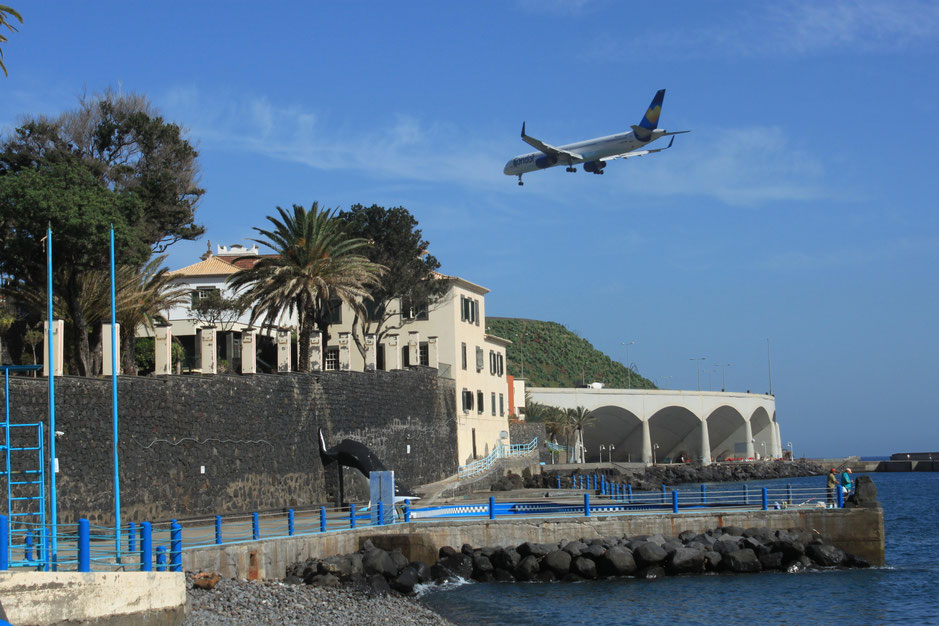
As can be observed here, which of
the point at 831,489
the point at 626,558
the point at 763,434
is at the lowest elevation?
the point at 626,558

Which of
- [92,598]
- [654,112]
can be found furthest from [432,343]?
[92,598]

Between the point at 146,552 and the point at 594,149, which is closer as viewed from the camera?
the point at 146,552

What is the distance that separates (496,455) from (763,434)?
6969cm

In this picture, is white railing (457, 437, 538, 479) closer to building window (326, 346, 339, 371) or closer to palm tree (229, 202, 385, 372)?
building window (326, 346, 339, 371)

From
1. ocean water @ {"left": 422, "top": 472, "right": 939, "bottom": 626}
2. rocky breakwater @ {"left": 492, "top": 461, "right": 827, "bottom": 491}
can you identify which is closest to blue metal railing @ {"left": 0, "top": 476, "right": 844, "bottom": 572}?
ocean water @ {"left": 422, "top": 472, "right": 939, "bottom": 626}

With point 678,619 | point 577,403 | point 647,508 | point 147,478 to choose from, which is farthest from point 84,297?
point 577,403

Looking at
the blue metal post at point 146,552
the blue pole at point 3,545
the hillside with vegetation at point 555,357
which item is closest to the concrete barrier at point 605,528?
the blue metal post at point 146,552

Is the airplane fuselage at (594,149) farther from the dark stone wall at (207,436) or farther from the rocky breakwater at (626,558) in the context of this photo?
the rocky breakwater at (626,558)

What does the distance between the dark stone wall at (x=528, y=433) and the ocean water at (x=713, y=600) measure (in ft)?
128

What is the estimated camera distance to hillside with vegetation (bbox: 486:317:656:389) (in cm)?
16188

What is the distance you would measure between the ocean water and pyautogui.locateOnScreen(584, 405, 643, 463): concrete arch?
226ft

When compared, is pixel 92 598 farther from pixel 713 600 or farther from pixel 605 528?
pixel 605 528

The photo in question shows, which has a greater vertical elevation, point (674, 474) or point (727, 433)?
point (727, 433)

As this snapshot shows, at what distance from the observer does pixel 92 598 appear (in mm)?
14664
